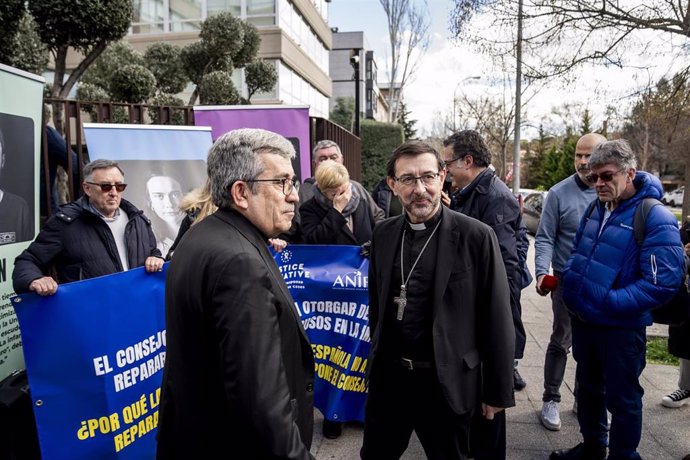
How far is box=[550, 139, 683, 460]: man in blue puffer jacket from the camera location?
2.64 meters

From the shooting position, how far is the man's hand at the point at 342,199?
3724mm

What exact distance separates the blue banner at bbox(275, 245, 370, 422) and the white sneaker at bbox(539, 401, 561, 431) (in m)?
1.36

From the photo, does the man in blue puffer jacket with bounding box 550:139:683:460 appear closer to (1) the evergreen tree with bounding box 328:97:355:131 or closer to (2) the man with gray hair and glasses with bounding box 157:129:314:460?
(2) the man with gray hair and glasses with bounding box 157:129:314:460

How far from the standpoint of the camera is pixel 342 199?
147 inches

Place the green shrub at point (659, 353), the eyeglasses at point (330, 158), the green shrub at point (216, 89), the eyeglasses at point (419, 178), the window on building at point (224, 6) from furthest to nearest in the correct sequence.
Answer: the window on building at point (224, 6)
the green shrub at point (216, 89)
the green shrub at point (659, 353)
the eyeglasses at point (330, 158)
the eyeglasses at point (419, 178)

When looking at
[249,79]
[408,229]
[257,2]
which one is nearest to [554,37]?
[408,229]

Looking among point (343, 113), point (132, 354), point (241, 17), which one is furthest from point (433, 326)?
point (343, 113)

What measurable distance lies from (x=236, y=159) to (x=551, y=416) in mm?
3200

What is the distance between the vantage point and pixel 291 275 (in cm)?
373

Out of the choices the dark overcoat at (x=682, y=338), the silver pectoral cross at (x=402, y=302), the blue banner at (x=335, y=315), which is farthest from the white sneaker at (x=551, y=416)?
the silver pectoral cross at (x=402, y=302)

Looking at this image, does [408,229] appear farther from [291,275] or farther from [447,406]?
[291,275]

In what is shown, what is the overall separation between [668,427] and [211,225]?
3.81 metres

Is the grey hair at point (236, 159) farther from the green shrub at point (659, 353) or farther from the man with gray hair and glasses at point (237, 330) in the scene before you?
the green shrub at point (659, 353)

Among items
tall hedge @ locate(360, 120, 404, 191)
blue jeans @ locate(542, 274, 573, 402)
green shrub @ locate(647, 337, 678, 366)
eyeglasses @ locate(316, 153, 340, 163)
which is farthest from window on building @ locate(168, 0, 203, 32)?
blue jeans @ locate(542, 274, 573, 402)
